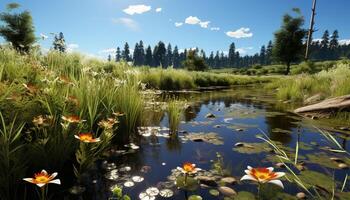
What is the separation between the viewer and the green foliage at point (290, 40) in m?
36.2

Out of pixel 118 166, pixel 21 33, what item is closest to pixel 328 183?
pixel 118 166

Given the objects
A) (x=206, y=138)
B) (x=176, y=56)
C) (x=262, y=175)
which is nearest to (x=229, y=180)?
(x=262, y=175)

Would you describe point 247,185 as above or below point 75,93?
below

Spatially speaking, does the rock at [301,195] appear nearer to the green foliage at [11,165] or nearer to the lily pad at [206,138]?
the lily pad at [206,138]

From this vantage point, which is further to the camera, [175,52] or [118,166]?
[175,52]

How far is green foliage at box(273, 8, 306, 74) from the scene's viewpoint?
36.2m

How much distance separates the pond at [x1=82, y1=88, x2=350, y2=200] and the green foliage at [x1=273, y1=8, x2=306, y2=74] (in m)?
34.1

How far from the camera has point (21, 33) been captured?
27078 mm

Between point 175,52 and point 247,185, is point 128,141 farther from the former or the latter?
point 175,52

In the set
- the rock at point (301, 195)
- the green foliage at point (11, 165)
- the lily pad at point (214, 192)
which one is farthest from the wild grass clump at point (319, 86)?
the green foliage at point (11, 165)

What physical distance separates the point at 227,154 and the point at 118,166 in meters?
1.55

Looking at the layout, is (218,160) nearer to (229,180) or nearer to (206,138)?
(229,180)

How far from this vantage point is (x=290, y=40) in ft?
119

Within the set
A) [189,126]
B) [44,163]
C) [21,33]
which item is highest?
[21,33]
